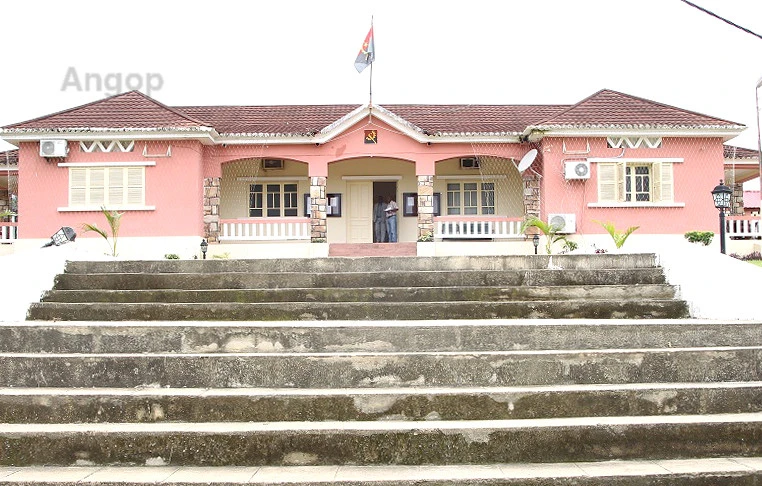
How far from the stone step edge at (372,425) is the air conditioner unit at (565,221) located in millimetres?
10680

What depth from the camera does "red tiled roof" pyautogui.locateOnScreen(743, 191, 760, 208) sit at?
34.3 m

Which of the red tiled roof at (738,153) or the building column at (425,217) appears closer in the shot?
the building column at (425,217)

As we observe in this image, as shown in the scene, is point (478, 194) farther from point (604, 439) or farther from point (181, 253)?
point (604, 439)

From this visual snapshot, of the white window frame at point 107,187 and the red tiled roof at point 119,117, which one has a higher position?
Result: the red tiled roof at point 119,117

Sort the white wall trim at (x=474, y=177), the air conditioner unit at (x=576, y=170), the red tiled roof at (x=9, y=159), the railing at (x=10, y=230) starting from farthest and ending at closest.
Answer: the white wall trim at (x=474, y=177) → the red tiled roof at (x=9, y=159) → the railing at (x=10, y=230) → the air conditioner unit at (x=576, y=170)

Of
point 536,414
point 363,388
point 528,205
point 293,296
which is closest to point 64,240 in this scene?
point 293,296

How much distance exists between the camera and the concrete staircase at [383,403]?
4637 mm

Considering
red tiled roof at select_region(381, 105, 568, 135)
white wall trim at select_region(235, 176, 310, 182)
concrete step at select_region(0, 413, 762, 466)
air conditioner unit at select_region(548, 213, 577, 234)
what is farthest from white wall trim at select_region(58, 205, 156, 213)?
concrete step at select_region(0, 413, 762, 466)

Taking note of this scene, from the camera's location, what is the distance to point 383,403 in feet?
16.8

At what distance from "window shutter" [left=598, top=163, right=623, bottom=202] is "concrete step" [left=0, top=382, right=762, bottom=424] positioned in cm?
1119

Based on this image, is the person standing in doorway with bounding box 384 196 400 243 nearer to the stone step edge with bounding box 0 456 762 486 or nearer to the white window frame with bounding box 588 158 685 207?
the white window frame with bounding box 588 158 685 207

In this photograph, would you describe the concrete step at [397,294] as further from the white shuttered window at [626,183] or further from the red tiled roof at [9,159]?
the red tiled roof at [9,159]

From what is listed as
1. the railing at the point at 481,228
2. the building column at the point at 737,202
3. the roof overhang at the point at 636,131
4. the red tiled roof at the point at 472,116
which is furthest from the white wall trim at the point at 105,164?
the building column at the point at 737,202

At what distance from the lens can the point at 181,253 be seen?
51.2 feet
